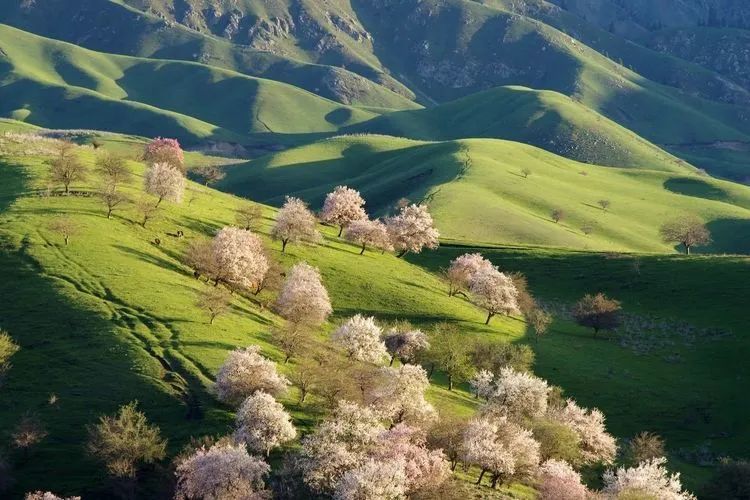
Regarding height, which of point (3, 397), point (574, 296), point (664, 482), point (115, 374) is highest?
point (574, 296)

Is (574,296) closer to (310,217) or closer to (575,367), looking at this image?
(575,367)

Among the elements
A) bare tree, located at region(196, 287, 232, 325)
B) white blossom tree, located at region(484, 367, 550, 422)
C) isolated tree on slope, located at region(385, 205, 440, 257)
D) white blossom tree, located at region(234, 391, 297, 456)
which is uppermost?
isolated tree on slope, located at region(385, 205, 440, 257)

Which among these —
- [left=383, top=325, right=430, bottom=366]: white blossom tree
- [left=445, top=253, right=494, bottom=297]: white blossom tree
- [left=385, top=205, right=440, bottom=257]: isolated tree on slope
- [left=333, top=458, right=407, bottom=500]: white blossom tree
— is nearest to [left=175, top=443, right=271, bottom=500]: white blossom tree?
[left=333, top=458, right=407, bottom=500]: white blossom tree

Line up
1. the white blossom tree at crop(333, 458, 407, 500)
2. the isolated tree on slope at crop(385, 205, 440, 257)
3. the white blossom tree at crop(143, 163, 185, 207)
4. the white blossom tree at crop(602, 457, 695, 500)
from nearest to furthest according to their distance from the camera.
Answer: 1. the white blossom tree at crop(333, 458, 407, 500)
2. the white blossom tree at crop(602, 457, 695, 500)
3. the white blossom tree at crop(143, 163, 185, 207)
4. the isolated tree on slope at crop(385, 205, 440, 257)

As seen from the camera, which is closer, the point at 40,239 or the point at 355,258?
the point at 40,239

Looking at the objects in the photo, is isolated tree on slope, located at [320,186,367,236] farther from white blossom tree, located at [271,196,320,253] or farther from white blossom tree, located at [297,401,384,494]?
white blossom tree, located at [297,401,384,494]

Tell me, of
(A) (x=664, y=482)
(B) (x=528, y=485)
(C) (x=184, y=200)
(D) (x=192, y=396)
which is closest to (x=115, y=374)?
(D) (x=192, y=396)
